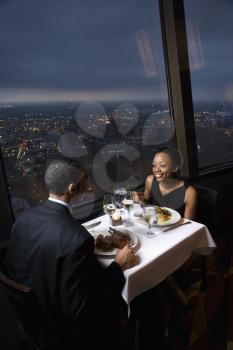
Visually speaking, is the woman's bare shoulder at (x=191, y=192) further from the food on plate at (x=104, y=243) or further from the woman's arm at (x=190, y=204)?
the food on plate at (x=104, y=243)

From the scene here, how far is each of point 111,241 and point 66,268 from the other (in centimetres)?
43

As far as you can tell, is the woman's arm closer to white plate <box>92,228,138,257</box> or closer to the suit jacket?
white plate <box>92,228,138,257</box>

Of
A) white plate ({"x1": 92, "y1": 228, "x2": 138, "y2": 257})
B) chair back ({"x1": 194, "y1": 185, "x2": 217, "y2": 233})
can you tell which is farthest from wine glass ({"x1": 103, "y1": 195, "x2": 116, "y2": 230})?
chair back ({"x1": 194, "y1": 185, "x2": 217, "y2": 233})

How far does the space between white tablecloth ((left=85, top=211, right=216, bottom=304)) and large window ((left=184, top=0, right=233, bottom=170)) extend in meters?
1.53

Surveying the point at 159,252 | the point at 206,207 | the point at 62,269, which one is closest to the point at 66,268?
the point at 62,269

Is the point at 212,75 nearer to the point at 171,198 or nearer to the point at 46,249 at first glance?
the point at 171,198

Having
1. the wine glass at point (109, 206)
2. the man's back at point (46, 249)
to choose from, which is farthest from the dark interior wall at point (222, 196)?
the man's back at point (46, 249)

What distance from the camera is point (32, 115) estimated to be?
196cm

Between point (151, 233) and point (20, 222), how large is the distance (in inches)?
30.2

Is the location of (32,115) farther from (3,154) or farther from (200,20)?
(200,20)

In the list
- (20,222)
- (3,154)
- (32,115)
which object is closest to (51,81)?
(32,115)

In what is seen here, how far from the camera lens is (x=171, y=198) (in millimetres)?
2180

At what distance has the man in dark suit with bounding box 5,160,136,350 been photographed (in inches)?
44.4

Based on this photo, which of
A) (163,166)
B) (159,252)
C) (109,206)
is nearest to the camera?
(159,252)
